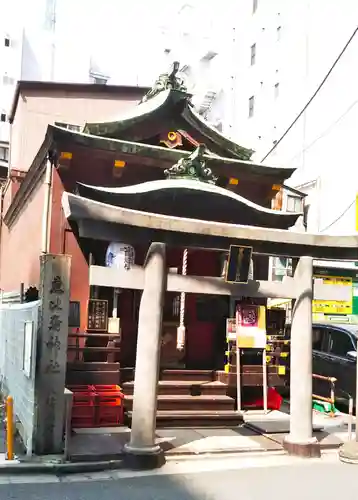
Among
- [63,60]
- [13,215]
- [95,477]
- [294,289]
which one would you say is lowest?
[95,477]

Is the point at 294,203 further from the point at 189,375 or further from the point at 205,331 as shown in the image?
the point at 189,375

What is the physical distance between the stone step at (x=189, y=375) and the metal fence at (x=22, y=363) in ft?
10.9

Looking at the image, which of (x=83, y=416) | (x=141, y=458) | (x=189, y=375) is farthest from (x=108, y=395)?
(x=189, y=375)

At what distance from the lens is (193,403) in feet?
40.2

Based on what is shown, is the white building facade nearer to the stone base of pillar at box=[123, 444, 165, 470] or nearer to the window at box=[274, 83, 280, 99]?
the window at box=[274, 83, 280, 99]

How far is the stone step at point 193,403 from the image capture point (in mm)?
12109

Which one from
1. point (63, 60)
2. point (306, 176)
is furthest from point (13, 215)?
point (63, 60)

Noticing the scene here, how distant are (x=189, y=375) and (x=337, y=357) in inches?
193

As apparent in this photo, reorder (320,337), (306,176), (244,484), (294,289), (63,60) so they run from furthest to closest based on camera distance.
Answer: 1. (63,60)
2. (306,176)
3. (320,337)
4. (294,289)
5. (244,484)

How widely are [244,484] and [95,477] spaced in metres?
2.18

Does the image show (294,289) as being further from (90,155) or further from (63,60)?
(63,60)

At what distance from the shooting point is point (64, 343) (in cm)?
929

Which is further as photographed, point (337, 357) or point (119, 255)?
point (337, 357)

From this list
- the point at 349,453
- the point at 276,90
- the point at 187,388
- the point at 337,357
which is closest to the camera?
the point at 349,453
